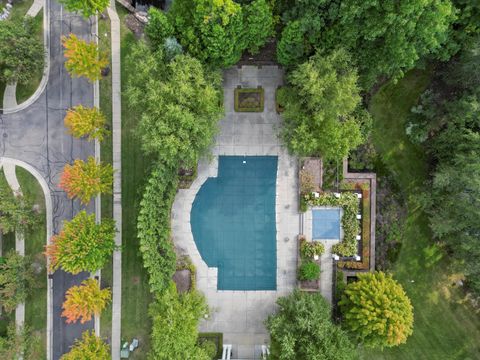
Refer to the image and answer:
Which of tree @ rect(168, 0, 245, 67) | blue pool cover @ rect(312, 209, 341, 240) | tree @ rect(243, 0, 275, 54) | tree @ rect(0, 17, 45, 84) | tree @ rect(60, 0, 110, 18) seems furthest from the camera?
blue pool cover @ rect(312, 209, 341, 240)

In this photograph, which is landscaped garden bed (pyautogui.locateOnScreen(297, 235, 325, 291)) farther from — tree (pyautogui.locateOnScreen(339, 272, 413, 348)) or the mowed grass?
the mowed grass

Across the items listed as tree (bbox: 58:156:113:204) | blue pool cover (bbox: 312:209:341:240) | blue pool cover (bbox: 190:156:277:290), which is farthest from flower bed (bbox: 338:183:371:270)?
tree (bbox: 58:156:113:204)

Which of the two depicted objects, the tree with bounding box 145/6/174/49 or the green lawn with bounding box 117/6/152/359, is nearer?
the tree with bounding box 145/6/174/49

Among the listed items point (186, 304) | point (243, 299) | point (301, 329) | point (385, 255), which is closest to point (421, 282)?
point (385, 255)

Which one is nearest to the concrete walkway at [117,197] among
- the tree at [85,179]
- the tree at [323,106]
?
the tree at [85,179]

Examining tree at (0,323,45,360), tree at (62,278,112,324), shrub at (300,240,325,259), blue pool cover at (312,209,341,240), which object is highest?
blue pool cover at (312,209,341,240)

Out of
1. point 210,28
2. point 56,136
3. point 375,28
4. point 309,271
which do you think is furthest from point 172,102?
point 309,271
